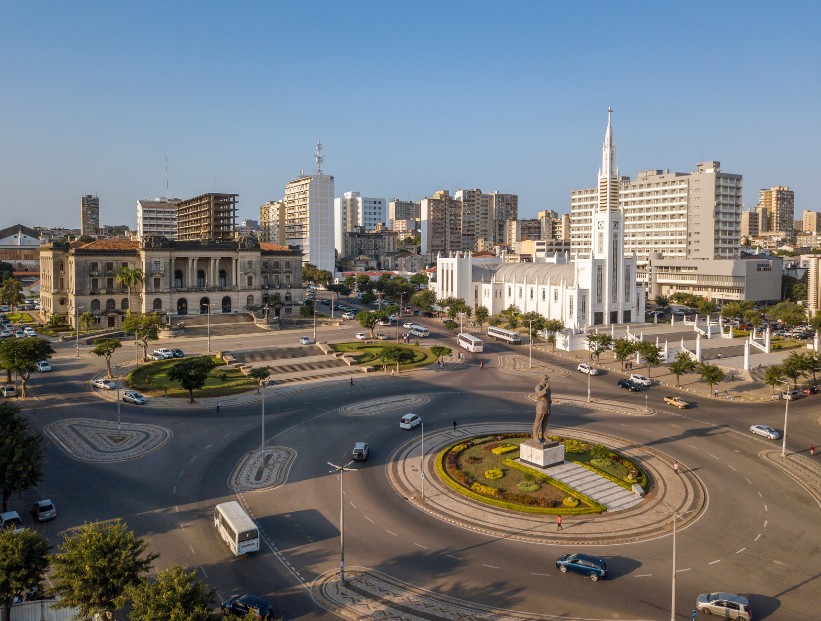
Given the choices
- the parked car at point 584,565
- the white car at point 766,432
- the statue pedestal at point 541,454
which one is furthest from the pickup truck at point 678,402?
the parked car at point 584,565

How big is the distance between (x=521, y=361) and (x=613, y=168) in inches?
1874

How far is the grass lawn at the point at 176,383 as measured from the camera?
2717 inches

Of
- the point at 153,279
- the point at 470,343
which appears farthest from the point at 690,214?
the point at 153,279

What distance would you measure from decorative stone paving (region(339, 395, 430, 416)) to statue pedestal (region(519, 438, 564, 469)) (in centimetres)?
1802

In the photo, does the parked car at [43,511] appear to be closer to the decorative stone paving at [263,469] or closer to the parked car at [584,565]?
the decorative stone paving at [263,469]

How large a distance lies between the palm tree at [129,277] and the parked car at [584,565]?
97.9m

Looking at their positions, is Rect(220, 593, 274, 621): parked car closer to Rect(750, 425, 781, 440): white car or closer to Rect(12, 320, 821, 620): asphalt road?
Rect(12, 320, 821, 620): asphalt road

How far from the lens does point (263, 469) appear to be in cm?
4650

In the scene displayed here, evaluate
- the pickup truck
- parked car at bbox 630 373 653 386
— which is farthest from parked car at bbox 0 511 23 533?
parked car at bbox 630 373 653 386

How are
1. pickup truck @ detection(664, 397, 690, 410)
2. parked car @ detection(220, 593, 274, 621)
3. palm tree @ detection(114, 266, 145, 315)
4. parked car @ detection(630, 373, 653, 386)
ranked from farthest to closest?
palm tree @ detection(114, 266, 145, 315) → parked car @ detection(630, 373, 653, 386) → pickup truck @ detection(664, 397, 690, 410) → parked car @ detection(220, 593, 274, 621)

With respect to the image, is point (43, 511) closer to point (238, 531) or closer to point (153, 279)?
point (238, 531)

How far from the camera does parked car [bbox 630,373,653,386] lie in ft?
242

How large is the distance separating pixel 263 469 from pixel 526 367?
47286 mm

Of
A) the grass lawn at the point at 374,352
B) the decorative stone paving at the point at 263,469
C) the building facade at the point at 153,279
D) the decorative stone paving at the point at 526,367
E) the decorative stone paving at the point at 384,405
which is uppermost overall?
the building facade at the point at 153,279
